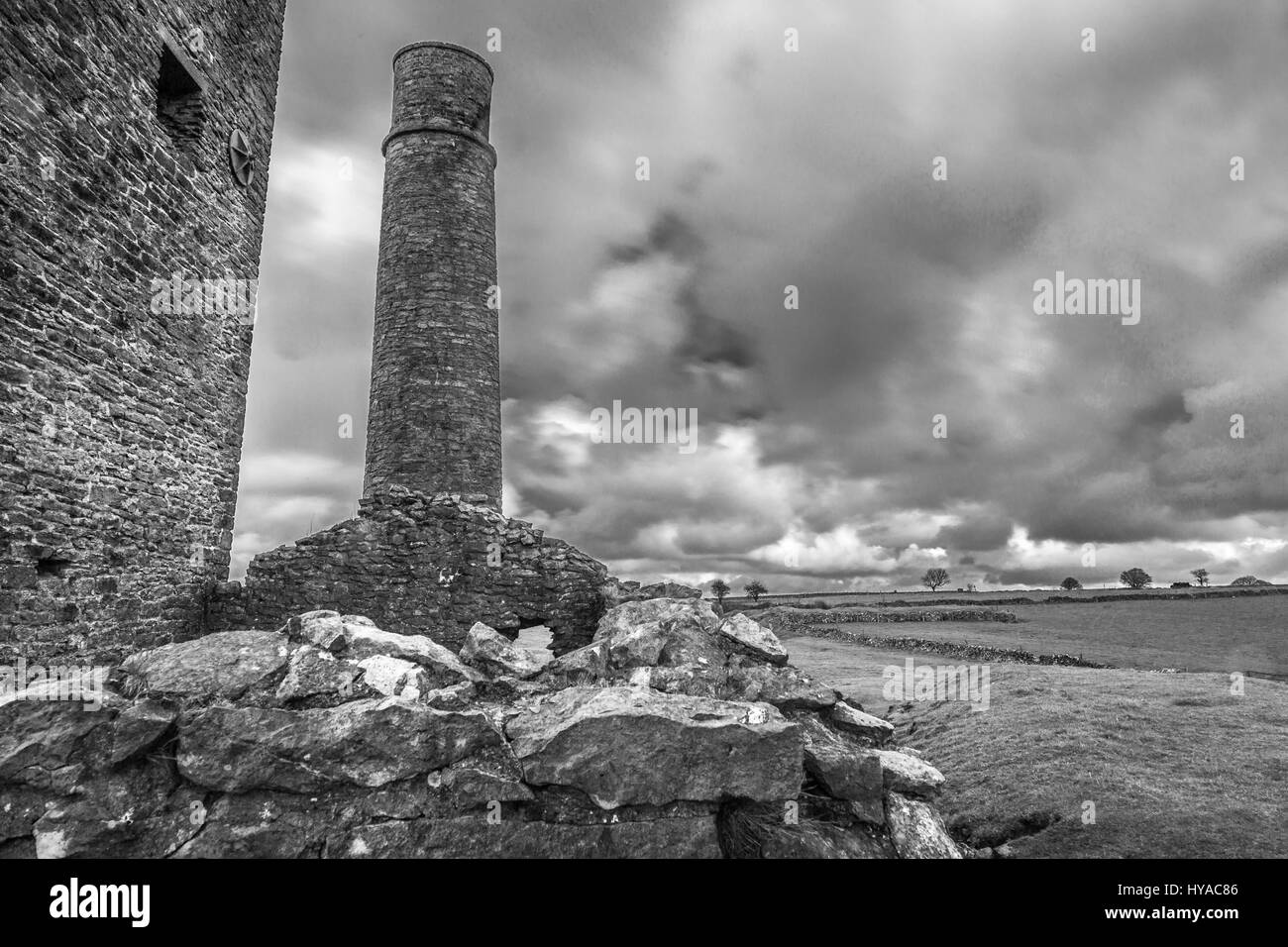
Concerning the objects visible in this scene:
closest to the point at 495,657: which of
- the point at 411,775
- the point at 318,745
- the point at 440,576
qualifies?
the point at 411,775

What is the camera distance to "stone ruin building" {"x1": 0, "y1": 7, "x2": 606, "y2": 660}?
8.66 m

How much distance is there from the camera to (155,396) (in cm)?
1068

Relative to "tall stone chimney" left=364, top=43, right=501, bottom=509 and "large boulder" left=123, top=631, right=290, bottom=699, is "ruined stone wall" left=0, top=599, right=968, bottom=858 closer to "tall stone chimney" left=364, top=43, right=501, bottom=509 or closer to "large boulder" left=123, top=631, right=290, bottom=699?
"large boulder" left=123, top=631, right=290, bottom=699

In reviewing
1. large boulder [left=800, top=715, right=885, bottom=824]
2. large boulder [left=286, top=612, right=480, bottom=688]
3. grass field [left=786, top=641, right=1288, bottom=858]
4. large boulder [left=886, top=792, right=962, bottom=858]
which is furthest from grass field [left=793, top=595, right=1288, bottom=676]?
large boulder [left=286, top=612, right=480, bottom=688]

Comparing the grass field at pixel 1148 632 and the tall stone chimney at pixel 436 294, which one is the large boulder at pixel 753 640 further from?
the grass field at pixel 1148 632

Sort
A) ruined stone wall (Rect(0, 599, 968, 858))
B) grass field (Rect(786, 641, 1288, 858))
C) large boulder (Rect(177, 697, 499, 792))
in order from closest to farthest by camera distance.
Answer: ruined stone wall (Rect(0, 599, 968, 858))
large boulder (Rect(177, 697, 499, 792))
grass field (Rect(786, 641, 1288, 858))

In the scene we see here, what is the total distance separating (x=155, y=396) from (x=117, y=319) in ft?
4.14

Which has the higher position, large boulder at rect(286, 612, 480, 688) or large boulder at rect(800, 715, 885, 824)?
large boulder at rect(286, 612, 480, 688)

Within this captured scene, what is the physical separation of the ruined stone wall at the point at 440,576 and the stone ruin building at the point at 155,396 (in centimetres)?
3

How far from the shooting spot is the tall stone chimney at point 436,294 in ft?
61.1

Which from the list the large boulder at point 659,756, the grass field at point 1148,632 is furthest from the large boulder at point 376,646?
the grass field at point 1148,632

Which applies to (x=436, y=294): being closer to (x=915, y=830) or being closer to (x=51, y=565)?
(x=51, y=565)

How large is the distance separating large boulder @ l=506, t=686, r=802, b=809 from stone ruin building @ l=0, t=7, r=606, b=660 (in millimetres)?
6370
